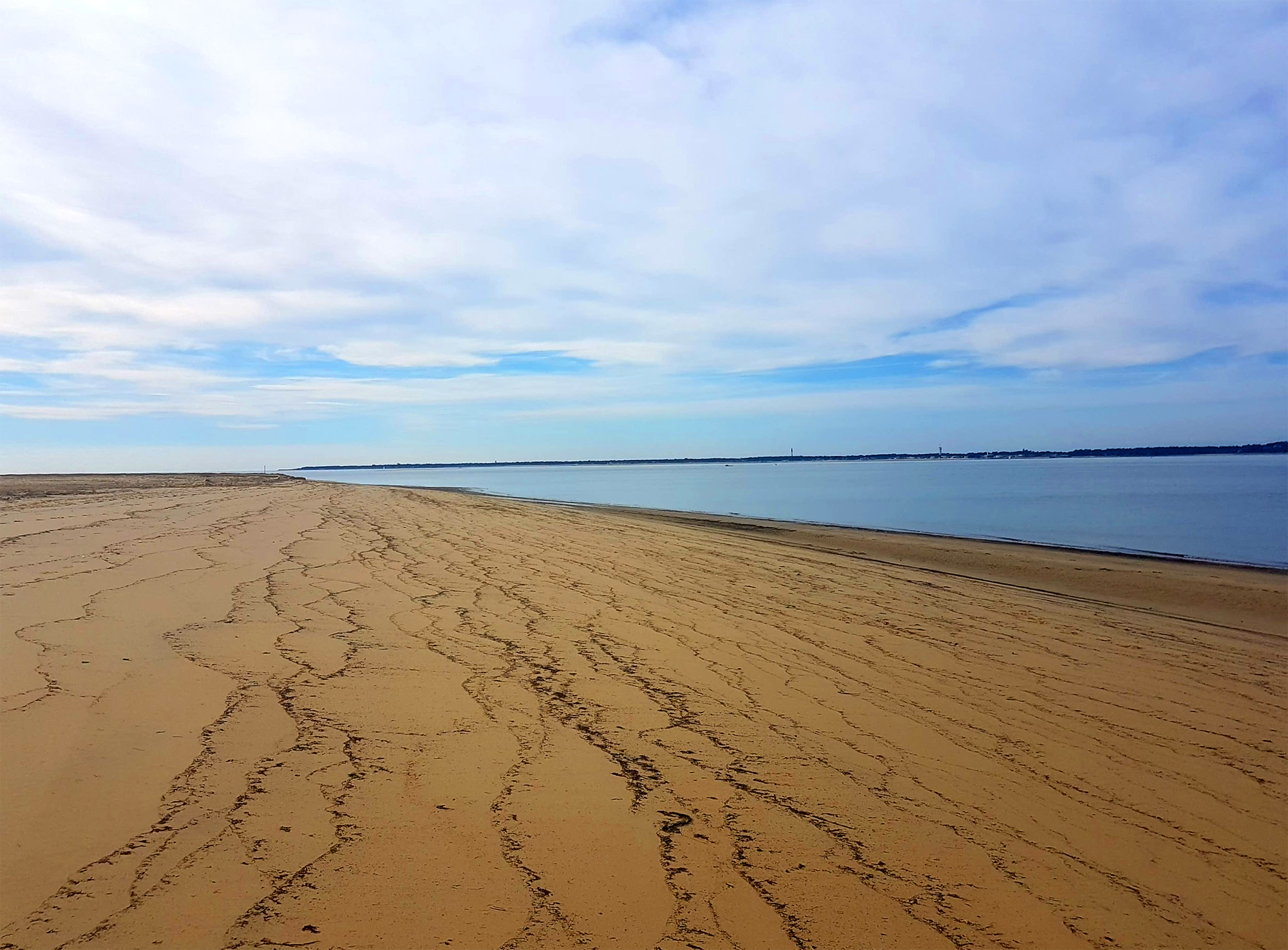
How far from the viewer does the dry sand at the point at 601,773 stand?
239cm

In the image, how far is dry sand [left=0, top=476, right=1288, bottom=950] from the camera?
2.39 metres

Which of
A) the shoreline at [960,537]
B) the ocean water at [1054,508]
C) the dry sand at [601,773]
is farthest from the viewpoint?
the ocean water at [1054,508]

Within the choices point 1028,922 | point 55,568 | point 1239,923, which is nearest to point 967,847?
point 1028,922

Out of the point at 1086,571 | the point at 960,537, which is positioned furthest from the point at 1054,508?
the point at 1086,571

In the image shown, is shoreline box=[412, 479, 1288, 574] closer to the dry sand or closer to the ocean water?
the ocean water

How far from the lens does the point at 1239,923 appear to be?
8.78 feet

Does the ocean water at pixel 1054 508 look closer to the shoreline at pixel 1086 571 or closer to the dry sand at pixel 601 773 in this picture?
the shoreline at pixel 1086 571

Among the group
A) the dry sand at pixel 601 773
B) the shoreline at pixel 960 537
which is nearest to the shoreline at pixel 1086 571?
the shoreline at pixel 960 537

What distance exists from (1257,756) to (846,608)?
4073 mm

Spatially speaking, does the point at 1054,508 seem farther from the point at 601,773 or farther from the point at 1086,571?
the point at 601,773

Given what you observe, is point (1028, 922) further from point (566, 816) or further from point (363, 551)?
point (363, 551)

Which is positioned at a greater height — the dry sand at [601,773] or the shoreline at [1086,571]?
the dry sand at [601,773]

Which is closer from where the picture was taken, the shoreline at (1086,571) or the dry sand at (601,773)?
the dry sand at (601,773)

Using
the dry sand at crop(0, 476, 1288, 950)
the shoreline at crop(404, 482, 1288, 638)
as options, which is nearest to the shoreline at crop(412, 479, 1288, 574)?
the shoreline at crop(404, 482, 1288, 638)
